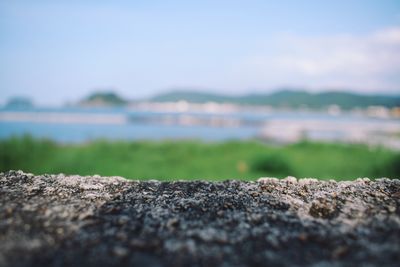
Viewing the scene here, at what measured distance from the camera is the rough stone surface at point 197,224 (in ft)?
2.94

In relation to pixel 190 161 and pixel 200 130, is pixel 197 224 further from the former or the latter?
pixel 200 130

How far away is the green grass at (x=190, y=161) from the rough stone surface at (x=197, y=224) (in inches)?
321

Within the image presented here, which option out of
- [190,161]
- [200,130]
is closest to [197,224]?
[190,161]

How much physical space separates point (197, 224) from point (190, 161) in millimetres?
12071

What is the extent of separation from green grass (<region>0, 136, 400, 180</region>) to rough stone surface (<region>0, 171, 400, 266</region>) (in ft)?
26.8

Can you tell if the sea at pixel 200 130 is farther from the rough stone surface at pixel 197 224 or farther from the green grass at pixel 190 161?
the rough stone surface at pixel 197 224

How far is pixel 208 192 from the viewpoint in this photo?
150 cm

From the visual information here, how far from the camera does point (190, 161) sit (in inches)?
518

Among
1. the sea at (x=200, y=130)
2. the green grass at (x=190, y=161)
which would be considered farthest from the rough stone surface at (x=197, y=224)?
the sea at (x=200, y=130)

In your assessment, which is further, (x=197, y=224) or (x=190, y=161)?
(x=190, y=161)

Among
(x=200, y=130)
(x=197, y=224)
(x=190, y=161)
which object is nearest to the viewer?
(x=197, y=224)

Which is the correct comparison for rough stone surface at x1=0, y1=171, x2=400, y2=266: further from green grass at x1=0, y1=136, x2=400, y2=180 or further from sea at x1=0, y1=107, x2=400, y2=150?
sea at x1=0, y1=107, x2=400, y2=150

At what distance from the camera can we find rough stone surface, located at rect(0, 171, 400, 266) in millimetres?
896

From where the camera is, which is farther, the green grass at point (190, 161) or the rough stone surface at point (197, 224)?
the green grass at point (190, 161)
